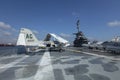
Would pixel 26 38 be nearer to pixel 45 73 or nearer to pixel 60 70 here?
pixel 60 70

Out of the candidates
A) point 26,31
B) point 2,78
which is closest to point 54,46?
point 26,31

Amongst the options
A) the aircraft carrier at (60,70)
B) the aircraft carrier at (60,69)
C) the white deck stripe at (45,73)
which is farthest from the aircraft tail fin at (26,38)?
the white deck stripe at (45,73)

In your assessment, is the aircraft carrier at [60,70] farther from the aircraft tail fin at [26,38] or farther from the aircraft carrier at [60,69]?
the aircraft tail fin at [26,38]

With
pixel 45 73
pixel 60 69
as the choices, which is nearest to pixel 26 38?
pixel 60 69

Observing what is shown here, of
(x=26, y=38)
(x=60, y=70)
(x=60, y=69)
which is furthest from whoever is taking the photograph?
(x=26, y=38)

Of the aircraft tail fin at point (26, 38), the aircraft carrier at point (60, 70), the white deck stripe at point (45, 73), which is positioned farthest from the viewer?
the aircraft tail fin at point (26, 38)

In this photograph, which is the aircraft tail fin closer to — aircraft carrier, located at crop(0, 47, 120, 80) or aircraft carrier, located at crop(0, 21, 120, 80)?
aircraft carrier, located at crop(0, 21, 120, 80)

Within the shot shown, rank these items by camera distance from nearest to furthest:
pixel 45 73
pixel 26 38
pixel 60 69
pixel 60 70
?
pixel 45 73
pixel 60 70
pixel 60 69
pixel 26 38

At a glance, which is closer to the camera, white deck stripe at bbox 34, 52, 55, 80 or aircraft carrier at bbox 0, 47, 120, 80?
white deck stripe at bbox 34, 52, 55, 80

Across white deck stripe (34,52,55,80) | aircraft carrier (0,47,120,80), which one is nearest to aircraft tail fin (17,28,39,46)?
aircraft carrier (0,47,120,80)

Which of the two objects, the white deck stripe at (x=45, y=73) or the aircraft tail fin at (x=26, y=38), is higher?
the aircraft tail fin at (x=26, y=38)

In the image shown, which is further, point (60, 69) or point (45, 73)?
point (60, 69)

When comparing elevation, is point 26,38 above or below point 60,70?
above

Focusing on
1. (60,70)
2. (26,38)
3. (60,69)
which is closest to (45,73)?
(60,70)
